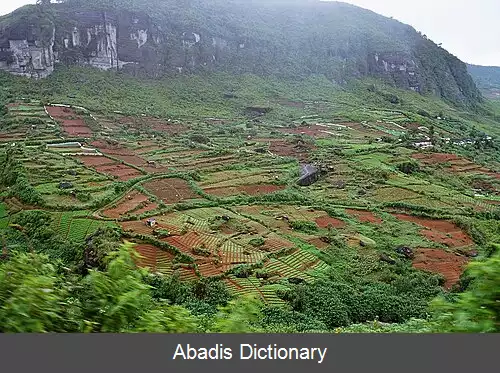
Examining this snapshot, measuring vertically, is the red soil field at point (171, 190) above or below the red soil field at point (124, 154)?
below

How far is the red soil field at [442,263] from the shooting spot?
19203 millimetres

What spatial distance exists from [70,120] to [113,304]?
2061 inches

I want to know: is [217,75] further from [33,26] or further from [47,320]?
[47,320]

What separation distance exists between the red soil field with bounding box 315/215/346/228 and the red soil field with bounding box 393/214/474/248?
4.54 m

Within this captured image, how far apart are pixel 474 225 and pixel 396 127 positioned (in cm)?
3933

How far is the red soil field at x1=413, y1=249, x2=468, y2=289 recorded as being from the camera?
1920 centimetres

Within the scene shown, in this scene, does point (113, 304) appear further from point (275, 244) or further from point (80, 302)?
point (275, 244)

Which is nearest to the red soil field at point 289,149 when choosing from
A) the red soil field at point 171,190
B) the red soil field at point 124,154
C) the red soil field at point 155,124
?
the red soil field at point 155,124

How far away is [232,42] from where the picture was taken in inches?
4117

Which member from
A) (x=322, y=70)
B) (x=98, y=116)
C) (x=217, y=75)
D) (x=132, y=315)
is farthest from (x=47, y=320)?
(x=322, y=70)

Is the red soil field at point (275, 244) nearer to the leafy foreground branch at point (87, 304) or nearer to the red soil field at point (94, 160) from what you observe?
the leafy foreground branch at point (87, 304)

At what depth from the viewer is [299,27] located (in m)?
125

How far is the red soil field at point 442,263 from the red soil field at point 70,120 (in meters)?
36.4

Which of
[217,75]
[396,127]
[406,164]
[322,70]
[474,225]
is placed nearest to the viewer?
[474,225]
